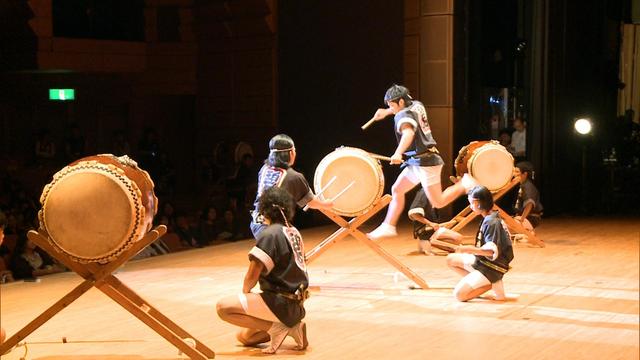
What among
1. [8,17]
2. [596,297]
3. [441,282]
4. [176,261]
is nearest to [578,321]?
[596,297]

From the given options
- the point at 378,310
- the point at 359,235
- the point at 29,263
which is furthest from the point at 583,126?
the point at 29,263

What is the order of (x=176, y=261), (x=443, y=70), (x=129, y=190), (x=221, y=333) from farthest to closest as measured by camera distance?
(x=443, y=70) < (x=176, y=261) < (x=221, y=333) < (x=129, y=190)

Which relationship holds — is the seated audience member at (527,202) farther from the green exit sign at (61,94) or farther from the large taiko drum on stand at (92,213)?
the green exit sign at (61,94)

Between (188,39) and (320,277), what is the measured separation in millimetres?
8175

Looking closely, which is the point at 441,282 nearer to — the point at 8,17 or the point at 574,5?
the point at 574,5

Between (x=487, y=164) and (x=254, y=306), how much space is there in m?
4.46

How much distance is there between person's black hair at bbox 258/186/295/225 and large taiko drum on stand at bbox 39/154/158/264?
25.0 inches

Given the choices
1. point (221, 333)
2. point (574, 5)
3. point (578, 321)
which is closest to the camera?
point (221, 333)

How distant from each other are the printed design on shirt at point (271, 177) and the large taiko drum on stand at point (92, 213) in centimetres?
147

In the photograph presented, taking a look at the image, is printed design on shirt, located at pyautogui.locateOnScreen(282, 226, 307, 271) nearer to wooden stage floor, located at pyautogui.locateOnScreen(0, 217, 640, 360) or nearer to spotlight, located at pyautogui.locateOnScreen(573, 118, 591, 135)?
wooden stage floor, located at pyautogui.locateOnScreen(0, 217, 640, 360)

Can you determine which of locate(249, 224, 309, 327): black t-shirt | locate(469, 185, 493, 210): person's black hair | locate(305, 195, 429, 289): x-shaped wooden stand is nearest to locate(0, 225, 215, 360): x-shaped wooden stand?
locate(249, 224, 309, 327): black t-shirt

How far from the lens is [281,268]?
5242 millimetres

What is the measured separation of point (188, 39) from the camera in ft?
50.8

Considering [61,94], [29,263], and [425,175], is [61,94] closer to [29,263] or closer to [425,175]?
[29,263]
